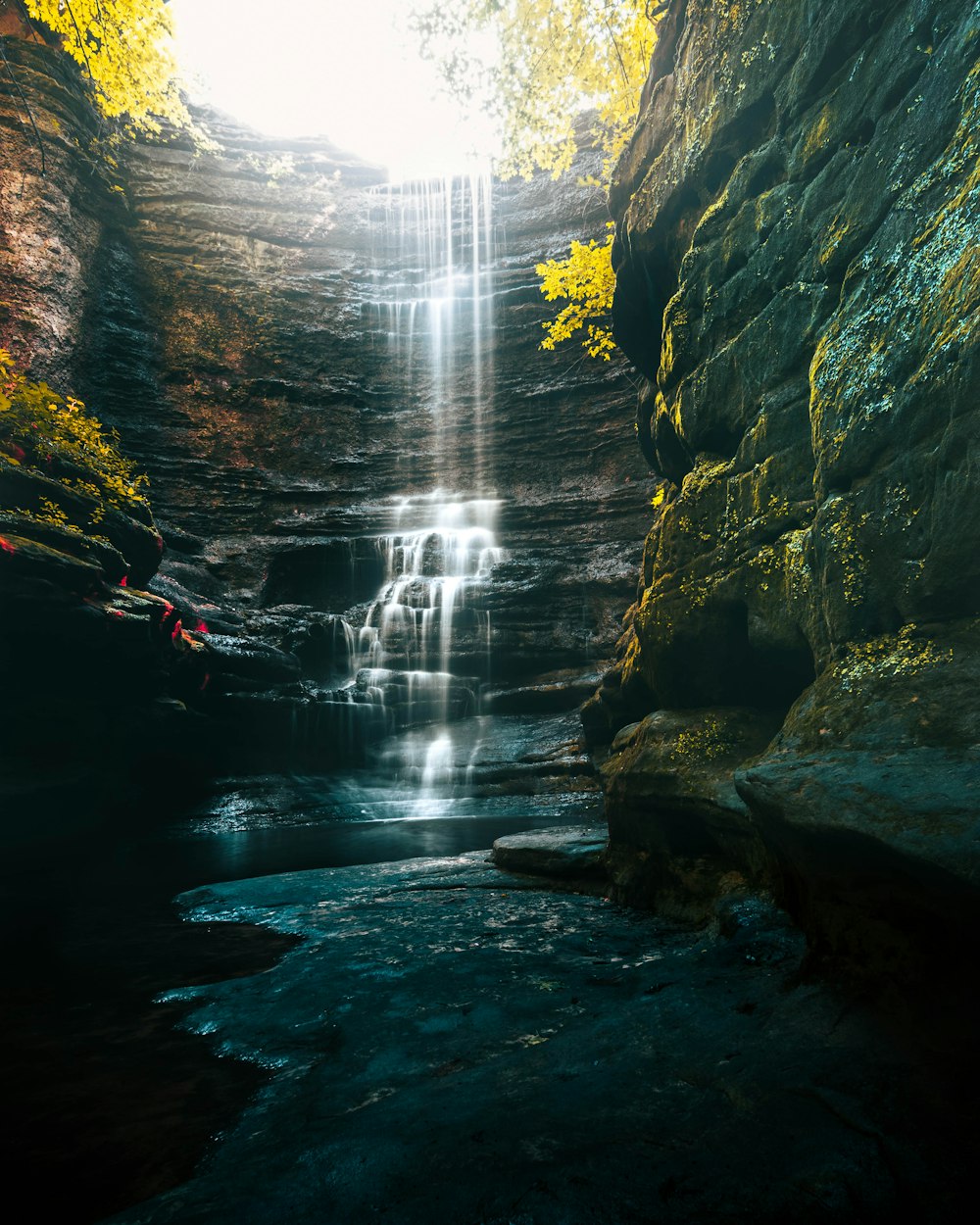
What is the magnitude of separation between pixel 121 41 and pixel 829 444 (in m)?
14.2

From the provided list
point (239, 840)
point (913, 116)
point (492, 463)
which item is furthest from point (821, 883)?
point (492, 463)

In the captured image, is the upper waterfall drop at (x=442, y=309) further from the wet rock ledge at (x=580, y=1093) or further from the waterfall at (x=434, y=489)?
the wet rock ledge at (x=580, y=1093)

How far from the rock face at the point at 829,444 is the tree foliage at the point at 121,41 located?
887 centimetres

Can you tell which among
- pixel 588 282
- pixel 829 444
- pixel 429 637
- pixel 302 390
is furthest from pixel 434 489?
pixel 829 444

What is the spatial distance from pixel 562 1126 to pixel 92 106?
108ft

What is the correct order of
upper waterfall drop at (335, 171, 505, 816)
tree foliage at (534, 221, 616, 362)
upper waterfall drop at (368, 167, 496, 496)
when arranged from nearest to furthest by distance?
tree foliage at (534, 221, 616, 362)
upper waterfall drop at (335, 171, 505, 816)
upper waterfall drop at (368, 167, 496, 496)

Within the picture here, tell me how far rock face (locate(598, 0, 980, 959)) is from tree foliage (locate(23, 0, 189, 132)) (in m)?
8.87

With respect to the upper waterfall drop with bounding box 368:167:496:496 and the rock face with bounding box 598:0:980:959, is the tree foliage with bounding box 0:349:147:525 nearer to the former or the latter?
the rock face with bounding box 598:0:980:959

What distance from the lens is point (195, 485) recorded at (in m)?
23.5

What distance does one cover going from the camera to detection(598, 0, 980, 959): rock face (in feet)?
9.80

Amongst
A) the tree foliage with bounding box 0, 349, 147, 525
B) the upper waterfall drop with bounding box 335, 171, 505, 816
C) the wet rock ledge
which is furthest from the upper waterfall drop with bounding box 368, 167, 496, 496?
the wet rock ledge

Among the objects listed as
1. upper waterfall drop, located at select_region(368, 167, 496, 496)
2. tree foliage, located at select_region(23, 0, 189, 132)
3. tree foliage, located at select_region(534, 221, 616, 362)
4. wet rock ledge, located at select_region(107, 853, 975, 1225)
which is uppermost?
upper waterfall drop, located at select_region(368, 167, 496, 496)

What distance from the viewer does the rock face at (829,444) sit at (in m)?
2.99

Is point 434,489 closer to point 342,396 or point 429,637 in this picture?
point 342,396
